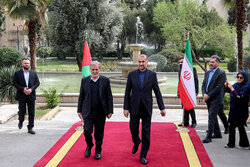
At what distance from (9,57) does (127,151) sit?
1099cm

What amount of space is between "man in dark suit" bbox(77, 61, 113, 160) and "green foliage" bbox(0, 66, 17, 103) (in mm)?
7048

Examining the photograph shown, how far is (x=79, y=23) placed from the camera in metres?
24.8

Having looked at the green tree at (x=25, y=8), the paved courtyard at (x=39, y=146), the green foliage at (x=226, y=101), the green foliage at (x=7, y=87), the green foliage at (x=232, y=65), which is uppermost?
the green tree at (x=25, y=8)

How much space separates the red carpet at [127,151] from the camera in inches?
188

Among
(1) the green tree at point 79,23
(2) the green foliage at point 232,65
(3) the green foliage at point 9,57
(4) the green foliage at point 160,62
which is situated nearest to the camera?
(3) the green foliage at point 9,57

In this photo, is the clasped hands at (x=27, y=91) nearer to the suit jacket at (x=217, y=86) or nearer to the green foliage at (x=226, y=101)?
the suit jacket at (x=217, y=86)

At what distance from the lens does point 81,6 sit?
24.4 m

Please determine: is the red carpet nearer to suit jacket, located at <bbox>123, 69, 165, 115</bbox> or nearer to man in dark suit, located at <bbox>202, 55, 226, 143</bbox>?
man in dark suit, located at <bbox>202, 55, 226, 143</bbox>

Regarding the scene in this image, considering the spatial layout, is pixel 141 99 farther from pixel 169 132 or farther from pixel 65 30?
pixel 65 30

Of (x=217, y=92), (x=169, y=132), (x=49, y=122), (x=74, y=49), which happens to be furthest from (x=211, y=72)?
(x=74, y=49)

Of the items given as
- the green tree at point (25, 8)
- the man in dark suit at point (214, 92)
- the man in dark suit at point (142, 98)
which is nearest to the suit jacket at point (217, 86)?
the man in dark suit at point (214, 92)

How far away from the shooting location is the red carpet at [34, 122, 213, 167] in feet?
15.6

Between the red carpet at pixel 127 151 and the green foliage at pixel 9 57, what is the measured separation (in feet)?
29.2

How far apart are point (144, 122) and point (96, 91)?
0.96 metres
